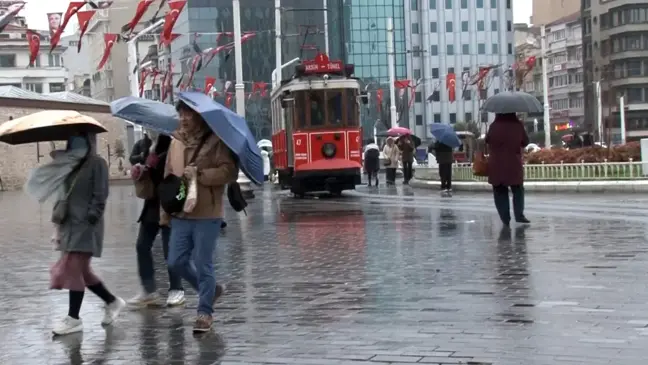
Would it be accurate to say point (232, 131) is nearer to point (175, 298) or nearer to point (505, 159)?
point (175, 298)

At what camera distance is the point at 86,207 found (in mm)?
7844

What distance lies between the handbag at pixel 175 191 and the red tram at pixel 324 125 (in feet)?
64.6

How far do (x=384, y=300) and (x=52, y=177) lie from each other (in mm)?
2755

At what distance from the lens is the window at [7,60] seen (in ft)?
323

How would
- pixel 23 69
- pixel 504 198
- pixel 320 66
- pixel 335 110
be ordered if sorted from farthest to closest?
1. pixel 23 69
2. pixel 320 66
3. pixel 335 110
4. pixel 504 198

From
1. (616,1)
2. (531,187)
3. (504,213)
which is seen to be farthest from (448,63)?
(504,213)

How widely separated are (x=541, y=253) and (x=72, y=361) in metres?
6.28

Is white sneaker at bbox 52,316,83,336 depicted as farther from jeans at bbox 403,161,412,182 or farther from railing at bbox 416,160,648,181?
jeans at bbox 403,161,412,182

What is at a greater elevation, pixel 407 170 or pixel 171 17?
pixel 171 17

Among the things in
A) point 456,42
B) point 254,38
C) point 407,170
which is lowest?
point 407,170

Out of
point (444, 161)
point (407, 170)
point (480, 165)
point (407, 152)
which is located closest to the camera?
point (480, 165)

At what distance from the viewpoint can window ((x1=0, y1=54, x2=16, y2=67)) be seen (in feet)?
323

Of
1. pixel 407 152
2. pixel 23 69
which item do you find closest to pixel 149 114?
pixel 407 152

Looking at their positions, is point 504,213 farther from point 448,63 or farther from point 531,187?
point 448,63
